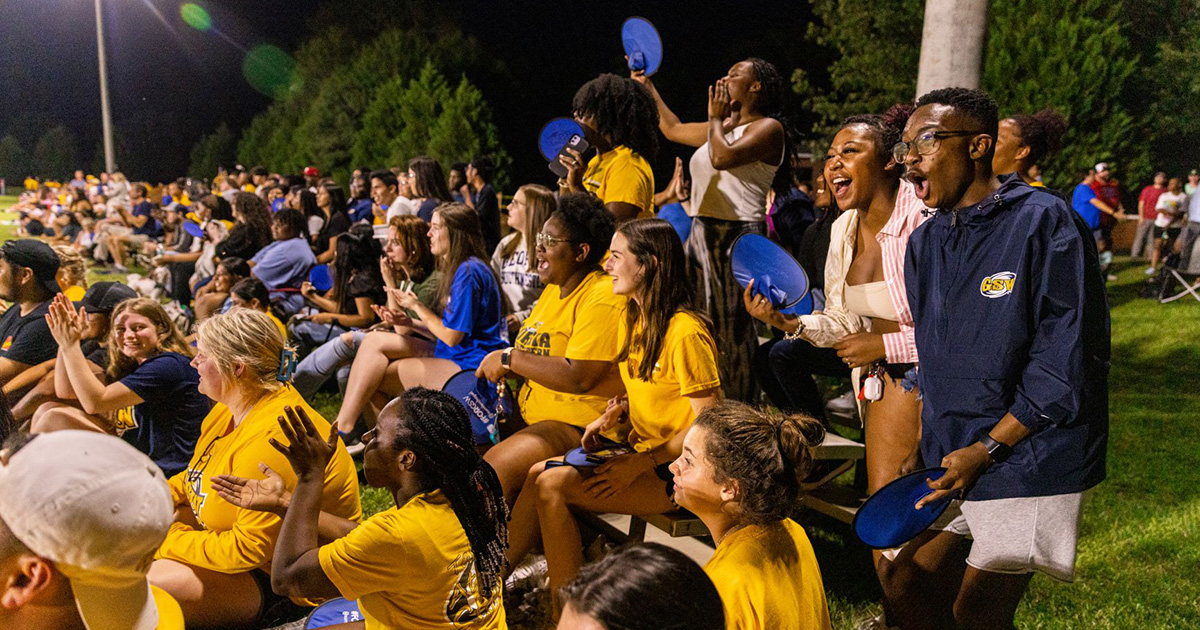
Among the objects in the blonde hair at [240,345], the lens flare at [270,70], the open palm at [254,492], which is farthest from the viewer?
the lens flare at [270,70]

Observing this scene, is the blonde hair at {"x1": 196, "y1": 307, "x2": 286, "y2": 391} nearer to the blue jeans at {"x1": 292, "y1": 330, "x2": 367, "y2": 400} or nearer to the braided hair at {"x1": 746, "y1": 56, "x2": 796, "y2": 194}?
the braided hair at {"x1": 746, "y1": 56, "x2": 796, "y2": 194}

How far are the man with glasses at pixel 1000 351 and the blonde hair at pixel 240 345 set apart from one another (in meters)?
2.25

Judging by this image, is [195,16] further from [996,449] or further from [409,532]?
[996,449]

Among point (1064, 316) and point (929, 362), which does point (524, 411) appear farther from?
point (1064, 316)

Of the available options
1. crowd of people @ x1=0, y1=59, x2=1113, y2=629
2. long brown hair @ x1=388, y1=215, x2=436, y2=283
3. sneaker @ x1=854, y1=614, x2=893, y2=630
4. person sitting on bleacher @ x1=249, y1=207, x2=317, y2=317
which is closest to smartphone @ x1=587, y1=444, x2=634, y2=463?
crowd of people @ x1=0, y1=59, x2=1113, y2=629

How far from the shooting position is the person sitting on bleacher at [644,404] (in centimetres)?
340

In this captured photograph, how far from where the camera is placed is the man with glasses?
2.35 metres

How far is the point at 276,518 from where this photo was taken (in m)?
2.95

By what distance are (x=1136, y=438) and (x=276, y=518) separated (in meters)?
6.35

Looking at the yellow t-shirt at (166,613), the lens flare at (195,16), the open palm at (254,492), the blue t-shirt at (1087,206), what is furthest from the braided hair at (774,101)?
the lens flare at (195,16)

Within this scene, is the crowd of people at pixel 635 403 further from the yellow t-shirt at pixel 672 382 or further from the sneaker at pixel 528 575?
the sneaker at pixel 528 575

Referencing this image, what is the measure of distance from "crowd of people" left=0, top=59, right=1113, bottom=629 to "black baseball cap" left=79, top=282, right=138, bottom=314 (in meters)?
0.02

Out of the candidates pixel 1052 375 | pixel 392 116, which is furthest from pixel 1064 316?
pixel 392 116

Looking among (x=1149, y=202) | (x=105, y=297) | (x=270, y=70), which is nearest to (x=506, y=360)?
(x=105, y=297)
